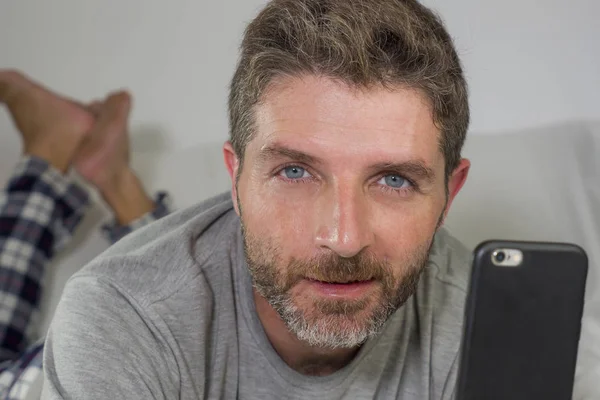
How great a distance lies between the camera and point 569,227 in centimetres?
154

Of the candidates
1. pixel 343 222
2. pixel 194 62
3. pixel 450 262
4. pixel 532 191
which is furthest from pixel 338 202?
pixel 194 62

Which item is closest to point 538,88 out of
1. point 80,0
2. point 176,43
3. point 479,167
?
point 479,167

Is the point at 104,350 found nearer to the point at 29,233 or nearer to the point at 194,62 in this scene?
the point at 29,233

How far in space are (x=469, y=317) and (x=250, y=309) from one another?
409 mm

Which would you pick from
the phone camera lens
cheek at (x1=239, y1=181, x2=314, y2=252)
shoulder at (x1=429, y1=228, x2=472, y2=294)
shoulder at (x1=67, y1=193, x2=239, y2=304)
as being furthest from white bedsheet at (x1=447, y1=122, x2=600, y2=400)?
the phone camera lens

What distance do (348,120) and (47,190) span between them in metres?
0.93

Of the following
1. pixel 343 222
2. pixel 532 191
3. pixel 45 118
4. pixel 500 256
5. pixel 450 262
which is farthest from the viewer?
pixel 45 118

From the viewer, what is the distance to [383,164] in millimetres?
908

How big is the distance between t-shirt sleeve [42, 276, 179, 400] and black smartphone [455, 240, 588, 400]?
378mm

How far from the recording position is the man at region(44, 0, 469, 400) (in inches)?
35.6

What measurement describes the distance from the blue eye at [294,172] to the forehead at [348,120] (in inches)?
1.1

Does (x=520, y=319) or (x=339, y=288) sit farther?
(x=339, y=288)

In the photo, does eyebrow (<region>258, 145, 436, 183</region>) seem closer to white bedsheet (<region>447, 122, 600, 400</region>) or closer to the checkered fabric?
white bedsheet (<region>447, 122, 600, 400</region>)

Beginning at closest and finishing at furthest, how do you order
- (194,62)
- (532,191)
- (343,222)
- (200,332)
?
(343,222), (200,332), (532,191), (194,62)
